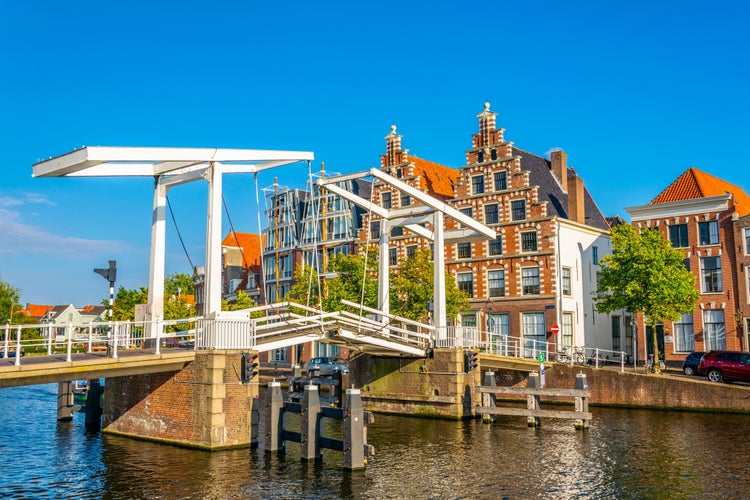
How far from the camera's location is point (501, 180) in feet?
132

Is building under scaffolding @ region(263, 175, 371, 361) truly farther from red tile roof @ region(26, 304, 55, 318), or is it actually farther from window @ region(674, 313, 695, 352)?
red tile roof @ region(26, 304, 55, 318)

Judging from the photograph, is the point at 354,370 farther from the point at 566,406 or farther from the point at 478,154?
the point at 478,154

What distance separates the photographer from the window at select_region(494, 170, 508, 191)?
4000cm

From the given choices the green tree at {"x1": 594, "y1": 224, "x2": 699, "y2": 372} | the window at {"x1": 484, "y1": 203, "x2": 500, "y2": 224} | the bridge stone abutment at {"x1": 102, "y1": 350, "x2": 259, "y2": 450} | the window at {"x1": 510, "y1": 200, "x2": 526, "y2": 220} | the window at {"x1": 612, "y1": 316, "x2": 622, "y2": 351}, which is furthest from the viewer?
the window at {"x1": 612, "y1": 316, "x2": 622, "y2": 351}

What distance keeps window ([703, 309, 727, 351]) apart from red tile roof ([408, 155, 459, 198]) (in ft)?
52.4

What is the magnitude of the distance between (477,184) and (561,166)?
545 cm

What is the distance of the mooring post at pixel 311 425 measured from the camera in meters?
17.8

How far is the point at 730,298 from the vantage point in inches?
1403

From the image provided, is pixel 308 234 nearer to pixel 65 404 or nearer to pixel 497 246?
pixel 497 246

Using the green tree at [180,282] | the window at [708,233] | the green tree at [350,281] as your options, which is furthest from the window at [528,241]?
the green tree at [180,282]

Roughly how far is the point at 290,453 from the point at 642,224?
26.4 m

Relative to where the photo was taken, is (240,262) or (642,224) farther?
(240,262)

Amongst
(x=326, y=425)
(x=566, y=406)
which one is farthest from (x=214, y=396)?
(x=566, y=406)

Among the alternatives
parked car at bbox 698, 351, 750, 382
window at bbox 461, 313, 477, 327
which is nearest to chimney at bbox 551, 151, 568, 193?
window at bbox 461, 313, 477, 327
